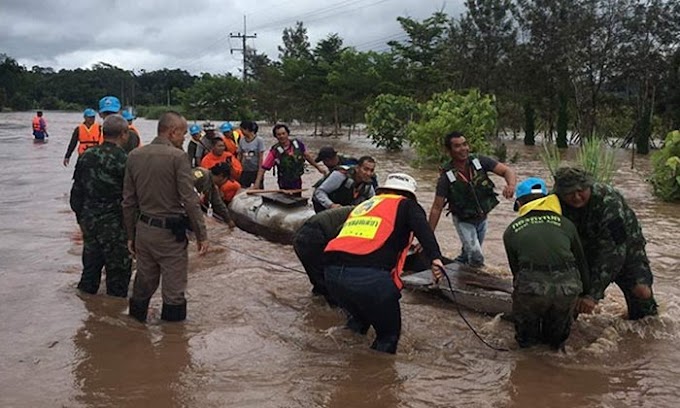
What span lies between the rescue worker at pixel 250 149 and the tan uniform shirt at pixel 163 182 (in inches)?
218

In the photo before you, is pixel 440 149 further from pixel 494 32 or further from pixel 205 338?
pixel 494 32

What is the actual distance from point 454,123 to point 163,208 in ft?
47.7

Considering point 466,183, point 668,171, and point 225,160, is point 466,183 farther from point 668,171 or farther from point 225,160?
point 668,171

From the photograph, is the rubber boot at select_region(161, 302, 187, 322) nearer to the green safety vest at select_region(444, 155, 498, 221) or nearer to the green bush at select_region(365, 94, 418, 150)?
the green safety vest at select_region(444, 155, 498, 221)

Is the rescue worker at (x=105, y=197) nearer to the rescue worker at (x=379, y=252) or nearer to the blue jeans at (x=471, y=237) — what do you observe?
the rescue worker at (x=379, y=252)

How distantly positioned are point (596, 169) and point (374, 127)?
16135 millimetres

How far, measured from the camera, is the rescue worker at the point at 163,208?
5.10 metres

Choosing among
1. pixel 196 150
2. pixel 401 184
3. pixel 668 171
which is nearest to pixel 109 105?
pixel 196 150

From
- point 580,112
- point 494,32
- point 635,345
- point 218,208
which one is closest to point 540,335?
point 635,345

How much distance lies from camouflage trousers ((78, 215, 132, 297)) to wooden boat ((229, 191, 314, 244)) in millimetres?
2800

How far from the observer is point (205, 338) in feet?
17.3

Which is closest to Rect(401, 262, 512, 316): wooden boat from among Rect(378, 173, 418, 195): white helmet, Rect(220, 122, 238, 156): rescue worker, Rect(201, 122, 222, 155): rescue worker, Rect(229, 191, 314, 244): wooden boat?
Rect(378, 173, 418, 195): white helmet

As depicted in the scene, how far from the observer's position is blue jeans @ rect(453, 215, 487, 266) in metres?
6.48

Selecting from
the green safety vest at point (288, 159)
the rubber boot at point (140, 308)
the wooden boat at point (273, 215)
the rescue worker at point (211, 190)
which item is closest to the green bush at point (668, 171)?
the green safety vest at point (288, 159)
